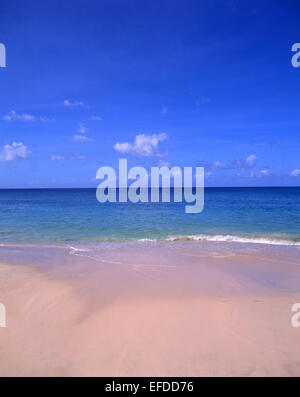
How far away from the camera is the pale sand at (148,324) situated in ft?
11.1

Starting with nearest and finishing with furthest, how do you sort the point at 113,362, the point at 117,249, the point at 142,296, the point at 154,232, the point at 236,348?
the point at 113,362 → the point at 236,348 → the point at 142,296 → the point at 117,249 → the point at 154,232

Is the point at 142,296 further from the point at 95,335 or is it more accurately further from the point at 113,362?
the point at 113,362

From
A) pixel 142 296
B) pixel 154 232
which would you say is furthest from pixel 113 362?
pixel 154 232

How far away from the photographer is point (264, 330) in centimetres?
417

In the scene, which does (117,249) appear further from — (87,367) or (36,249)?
(87,367)

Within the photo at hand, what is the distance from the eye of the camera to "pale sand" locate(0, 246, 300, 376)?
3.37m

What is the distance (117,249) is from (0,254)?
16.2ft

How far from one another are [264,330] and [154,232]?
11789mm

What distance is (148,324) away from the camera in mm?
4363

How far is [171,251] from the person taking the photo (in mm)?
10477

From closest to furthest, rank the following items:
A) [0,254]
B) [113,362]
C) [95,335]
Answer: [113,362] < [95,335] < [0,254]

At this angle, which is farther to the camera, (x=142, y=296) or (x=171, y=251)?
(x=171, y=251)
